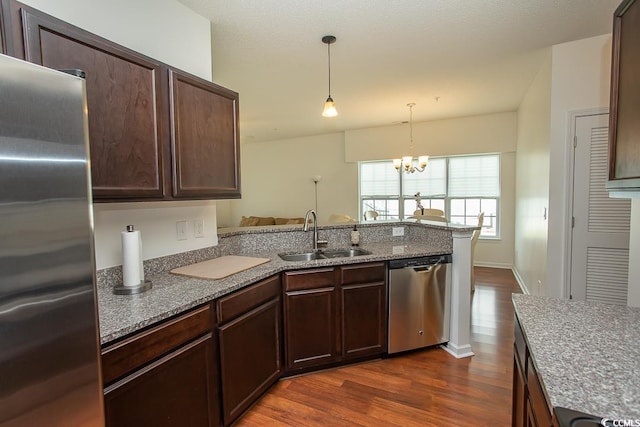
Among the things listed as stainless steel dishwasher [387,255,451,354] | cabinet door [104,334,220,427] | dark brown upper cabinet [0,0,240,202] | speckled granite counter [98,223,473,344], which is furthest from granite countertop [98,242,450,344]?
dark brown upper cabinet [0,0,240,202]

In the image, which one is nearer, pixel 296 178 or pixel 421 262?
pixel 421 262

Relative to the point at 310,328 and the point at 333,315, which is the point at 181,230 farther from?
the point at 333,315

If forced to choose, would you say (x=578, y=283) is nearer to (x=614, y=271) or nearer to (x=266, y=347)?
(x=614, y=271)

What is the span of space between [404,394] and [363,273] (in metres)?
0.86

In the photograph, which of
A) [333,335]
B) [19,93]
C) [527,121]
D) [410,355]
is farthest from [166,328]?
[527,121]

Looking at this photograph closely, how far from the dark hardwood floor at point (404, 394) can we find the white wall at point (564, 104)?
0.93 m

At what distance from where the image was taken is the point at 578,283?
9.52 ft

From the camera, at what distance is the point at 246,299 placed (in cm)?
188

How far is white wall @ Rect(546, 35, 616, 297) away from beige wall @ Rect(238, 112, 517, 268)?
2671 mm

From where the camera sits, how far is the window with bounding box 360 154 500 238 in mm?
5738

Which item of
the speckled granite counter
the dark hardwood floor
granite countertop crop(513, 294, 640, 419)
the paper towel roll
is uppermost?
the paper towel roll

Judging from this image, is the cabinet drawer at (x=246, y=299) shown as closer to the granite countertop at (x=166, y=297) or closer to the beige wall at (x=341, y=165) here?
the granite countertop at (x=166, y=297)

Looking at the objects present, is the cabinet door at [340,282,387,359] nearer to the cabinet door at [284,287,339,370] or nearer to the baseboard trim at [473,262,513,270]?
the cabinet door at [284,287,339,370]

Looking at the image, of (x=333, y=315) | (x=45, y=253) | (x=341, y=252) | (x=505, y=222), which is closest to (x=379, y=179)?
(x=505, y=222)
